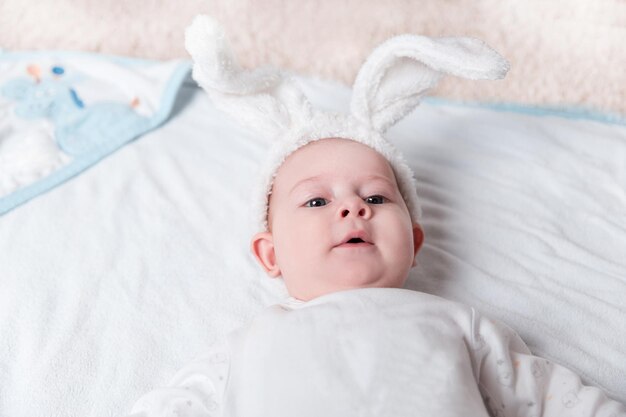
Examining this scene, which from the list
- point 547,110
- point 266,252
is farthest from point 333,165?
point 547,110

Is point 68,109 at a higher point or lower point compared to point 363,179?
lower

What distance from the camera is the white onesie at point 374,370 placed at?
926 millimetres

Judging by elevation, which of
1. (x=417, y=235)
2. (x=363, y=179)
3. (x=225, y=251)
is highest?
(x=363, y=179)

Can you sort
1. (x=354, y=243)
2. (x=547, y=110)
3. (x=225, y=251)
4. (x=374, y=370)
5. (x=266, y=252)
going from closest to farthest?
1. (x=374, y=370)
2. (x=354, y=243)
3. (x=266, y=252)
4. (x=225, y=251)
5. (x=547, y=110)

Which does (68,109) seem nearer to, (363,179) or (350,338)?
(363,179)

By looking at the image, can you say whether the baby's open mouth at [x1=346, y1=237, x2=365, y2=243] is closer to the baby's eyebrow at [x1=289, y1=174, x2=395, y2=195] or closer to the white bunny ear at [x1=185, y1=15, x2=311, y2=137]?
the baby's eyebrow at [x1=289, y1=174, x2=395, y2=195]

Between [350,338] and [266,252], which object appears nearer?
[350,338]

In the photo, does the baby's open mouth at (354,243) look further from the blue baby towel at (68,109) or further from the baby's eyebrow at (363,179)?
the blue baby towel at (68,109)

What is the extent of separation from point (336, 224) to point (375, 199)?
3.9 inches

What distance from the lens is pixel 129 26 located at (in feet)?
6.13

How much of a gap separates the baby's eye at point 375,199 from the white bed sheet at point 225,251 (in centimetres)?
18

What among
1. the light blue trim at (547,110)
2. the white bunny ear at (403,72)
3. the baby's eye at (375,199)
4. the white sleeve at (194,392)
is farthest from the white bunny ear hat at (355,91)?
the light blue trim at (547,110)

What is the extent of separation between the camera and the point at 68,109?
5.54ft

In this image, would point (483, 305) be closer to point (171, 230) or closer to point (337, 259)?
point (337, 259)
